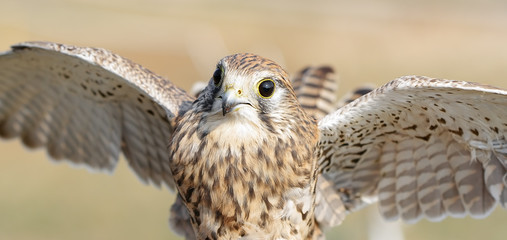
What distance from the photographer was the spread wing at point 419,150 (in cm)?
545

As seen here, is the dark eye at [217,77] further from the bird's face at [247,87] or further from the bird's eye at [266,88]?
the bird's eye at [266,88]

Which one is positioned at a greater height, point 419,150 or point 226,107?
point 226,107

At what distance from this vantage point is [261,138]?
5.18 m

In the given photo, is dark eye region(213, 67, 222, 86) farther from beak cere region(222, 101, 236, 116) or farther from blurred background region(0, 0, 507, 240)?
blurred background region(0, 0, 507, 240)

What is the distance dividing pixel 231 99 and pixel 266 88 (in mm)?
307

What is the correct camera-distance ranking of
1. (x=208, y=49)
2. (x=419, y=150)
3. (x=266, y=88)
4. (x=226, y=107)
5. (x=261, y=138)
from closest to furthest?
(x=226, y=107), (x=266, y=88), (x=261, y=138), (x=419, y=150), (x=208, y=49)

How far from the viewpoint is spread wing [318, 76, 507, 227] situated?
5449 millimetres

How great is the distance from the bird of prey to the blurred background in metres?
2.56

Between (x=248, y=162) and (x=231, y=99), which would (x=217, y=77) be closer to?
(x=231, y=99)

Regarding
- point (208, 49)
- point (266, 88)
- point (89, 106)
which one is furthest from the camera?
point (208, 49)

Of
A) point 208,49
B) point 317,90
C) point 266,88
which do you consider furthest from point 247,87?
point 208,49

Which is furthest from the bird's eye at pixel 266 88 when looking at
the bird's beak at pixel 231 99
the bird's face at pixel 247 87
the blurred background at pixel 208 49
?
the blurred background at pixel 208 49

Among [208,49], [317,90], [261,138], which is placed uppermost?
Answer: [261,138]

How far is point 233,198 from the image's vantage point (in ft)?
17.5
